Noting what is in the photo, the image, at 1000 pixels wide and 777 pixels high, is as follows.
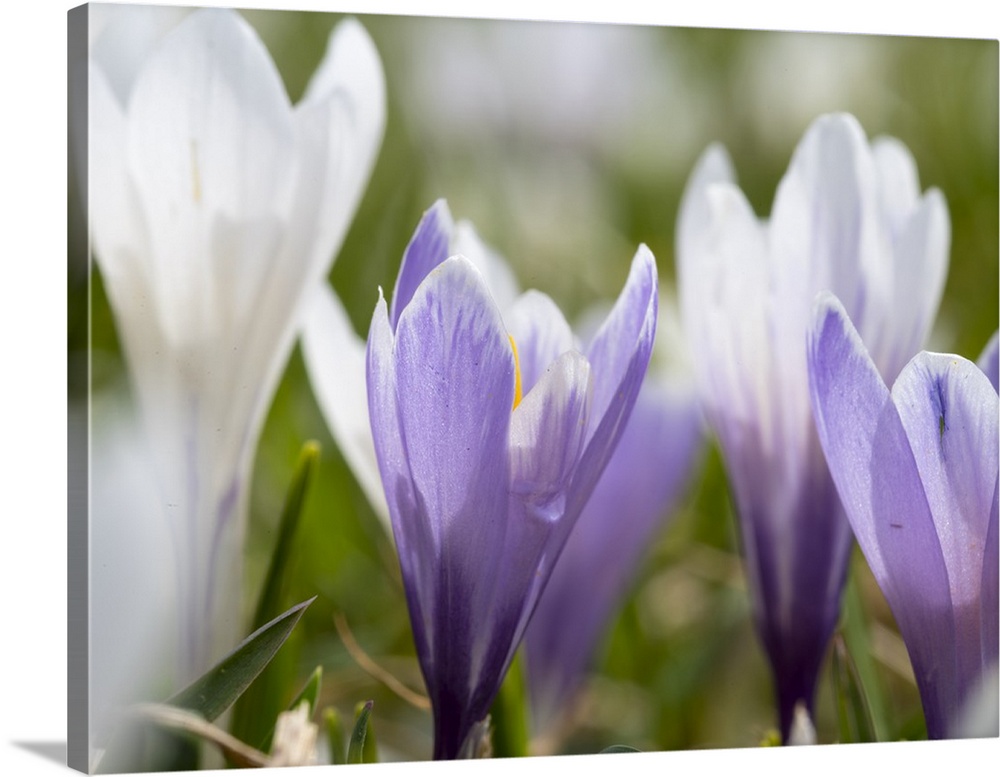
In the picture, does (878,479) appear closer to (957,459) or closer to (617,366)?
(957,459)

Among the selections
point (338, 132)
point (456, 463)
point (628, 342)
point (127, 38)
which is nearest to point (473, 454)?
point (456, 463)

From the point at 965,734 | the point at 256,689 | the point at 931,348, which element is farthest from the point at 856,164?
the point at 256,689

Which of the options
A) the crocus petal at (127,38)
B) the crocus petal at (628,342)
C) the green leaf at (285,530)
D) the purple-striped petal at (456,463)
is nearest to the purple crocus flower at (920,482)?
the crocus petal at (628,342)

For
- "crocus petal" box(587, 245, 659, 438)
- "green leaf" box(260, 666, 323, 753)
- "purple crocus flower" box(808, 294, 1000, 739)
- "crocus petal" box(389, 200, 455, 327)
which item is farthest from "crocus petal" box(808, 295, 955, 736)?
"green leaf" box(260, 666, 323, 753)

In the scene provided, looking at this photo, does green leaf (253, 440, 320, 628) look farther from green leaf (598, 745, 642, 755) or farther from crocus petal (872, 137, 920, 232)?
crocus petal (872, 137, 920, 232)

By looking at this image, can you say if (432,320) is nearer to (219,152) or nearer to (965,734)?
(219,152)

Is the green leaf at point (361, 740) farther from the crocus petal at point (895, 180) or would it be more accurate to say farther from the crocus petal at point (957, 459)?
the crocus petal at point (895, 180)

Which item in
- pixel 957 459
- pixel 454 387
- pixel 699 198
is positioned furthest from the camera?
pixel 699 198
